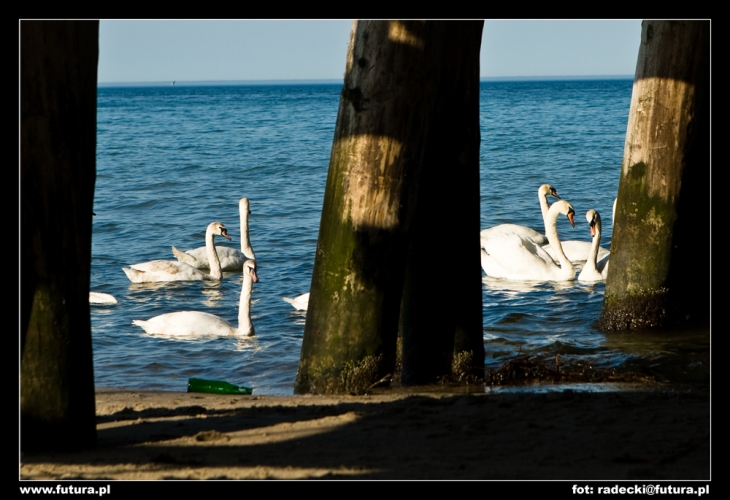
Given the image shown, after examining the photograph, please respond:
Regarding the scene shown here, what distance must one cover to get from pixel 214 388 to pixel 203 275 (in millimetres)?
6486

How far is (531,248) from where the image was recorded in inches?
529

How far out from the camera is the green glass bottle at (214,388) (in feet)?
23.5

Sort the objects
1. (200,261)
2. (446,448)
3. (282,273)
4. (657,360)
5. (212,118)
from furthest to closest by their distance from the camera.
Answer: (212,118) → (200,261) → (282,273) → (657,360) → (446,448)

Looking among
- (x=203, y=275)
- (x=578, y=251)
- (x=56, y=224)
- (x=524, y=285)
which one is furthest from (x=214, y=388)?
(x=578, y=251)

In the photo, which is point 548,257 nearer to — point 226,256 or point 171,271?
point 226,256

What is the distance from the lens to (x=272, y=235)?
16219 millimetres

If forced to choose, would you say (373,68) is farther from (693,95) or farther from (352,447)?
(693,95)

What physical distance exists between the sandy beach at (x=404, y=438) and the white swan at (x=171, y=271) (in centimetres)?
655

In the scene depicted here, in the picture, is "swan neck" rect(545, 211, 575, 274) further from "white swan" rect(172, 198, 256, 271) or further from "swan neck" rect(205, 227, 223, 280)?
"swan neck" rect(205, 227, 223, 280)

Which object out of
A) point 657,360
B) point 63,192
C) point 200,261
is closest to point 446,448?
point 63,192

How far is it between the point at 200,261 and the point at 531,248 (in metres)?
5.00

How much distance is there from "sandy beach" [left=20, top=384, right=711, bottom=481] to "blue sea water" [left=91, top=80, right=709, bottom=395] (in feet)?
4.45

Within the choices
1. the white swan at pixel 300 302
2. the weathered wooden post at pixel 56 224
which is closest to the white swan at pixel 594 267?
the white swan at pixel 300 302

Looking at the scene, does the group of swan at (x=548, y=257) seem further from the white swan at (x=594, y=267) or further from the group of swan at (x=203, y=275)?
the group of swan at (x=203, y=275)
